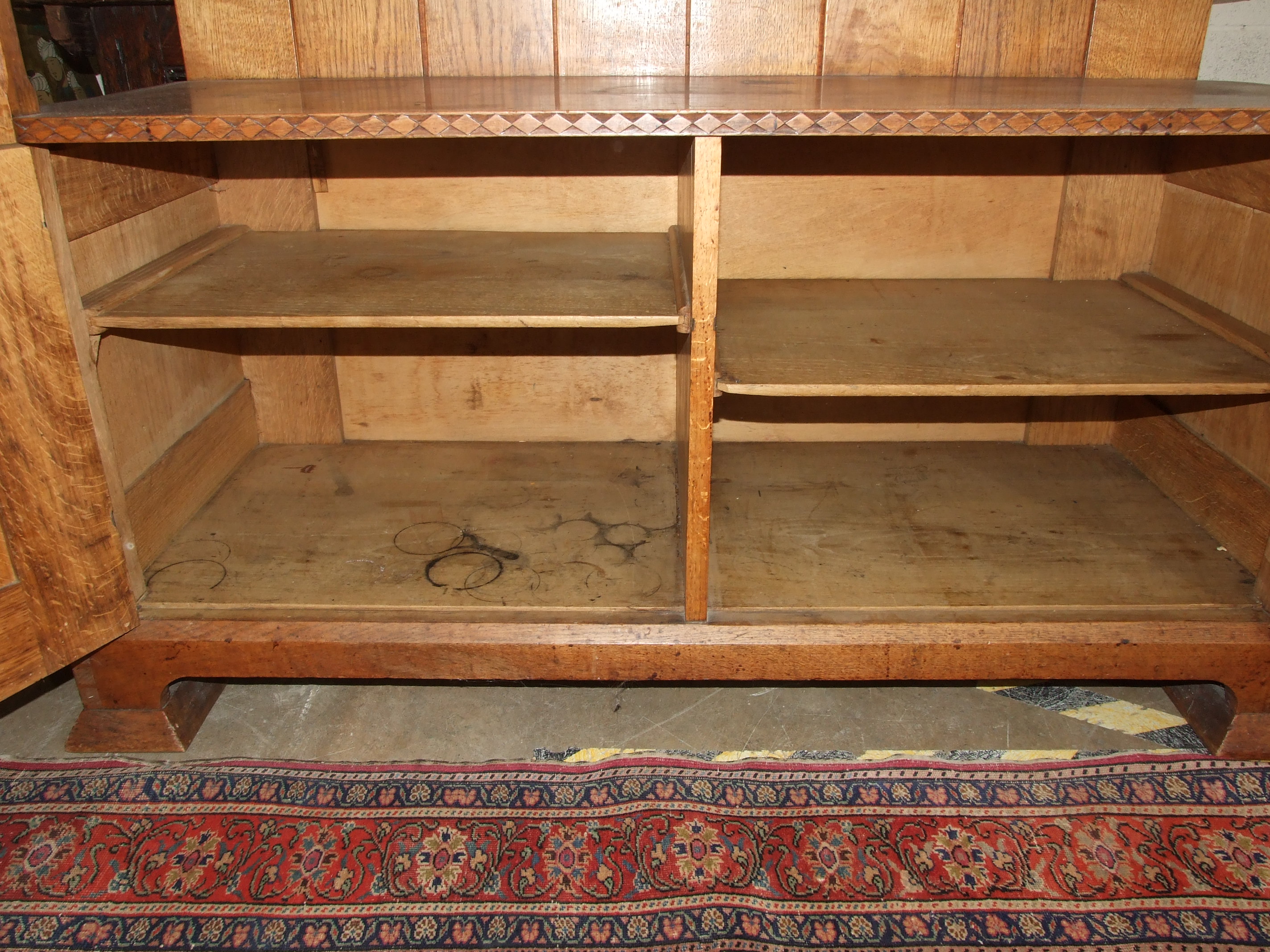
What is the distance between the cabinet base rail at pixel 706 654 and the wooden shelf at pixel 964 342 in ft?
1.31

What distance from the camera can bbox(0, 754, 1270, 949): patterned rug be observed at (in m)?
1.25

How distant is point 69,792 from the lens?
4.86ft

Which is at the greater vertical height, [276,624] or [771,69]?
[771,69]

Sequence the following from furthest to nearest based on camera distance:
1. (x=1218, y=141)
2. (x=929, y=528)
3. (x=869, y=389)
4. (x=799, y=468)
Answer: (x=799, y=468), (x=929, y=528), (x=1218, y=141), (x=869, y=389)

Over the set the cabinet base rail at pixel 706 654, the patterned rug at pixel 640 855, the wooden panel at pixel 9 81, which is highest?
the wooden panel at pixel 9 81

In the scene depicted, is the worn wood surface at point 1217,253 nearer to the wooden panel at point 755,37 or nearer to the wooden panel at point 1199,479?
the wooden panel at point 1199,479

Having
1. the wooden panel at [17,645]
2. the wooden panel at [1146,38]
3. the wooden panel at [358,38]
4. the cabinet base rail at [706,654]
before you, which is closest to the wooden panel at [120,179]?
the wooden panel at [358,38]

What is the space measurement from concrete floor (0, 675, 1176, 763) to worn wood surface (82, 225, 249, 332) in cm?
75

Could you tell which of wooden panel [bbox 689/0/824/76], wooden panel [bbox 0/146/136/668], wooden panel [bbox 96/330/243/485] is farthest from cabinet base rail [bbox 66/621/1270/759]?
wooden panel [bbox 689/0/824/76]

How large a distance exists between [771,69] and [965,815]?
1.32 metres

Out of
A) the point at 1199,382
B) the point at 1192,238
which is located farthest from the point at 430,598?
the point at 1192,238

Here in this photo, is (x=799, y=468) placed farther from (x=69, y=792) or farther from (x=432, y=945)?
(x=69, y=792)

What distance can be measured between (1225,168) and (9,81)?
190cm

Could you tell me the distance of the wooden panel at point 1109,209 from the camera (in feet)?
5.90
